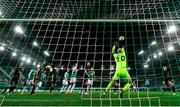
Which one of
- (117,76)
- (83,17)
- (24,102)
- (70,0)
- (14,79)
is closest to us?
(24,102)

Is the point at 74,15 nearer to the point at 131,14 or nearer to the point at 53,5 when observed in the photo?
the point at 53,5

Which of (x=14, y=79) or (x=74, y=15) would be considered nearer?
(x=74, y=15)

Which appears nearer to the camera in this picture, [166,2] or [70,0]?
[166,2]

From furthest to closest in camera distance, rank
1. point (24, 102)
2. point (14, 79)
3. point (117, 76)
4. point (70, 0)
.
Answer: point (14, 79) < point (70, 0) < point (117, 76) < point (24, 102)

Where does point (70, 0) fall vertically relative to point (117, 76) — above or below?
above

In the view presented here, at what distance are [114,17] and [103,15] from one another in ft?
1.94

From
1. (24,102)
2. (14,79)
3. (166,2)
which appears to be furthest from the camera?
(14,79)

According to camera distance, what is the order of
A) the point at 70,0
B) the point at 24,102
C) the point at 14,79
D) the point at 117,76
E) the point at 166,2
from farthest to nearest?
the point at 14,79
the point at 70,0
the point at 166,2
the point at 117,76
the point at 24,102

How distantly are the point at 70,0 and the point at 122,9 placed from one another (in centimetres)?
242

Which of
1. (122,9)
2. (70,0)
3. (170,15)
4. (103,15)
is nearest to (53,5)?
(70,0)

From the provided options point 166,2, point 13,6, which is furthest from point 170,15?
point 13,6

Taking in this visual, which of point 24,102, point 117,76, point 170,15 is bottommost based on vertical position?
point 24,102

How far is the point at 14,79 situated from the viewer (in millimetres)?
11195

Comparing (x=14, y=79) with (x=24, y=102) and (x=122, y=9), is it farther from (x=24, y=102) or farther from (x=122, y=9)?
(x=122, y=9)
